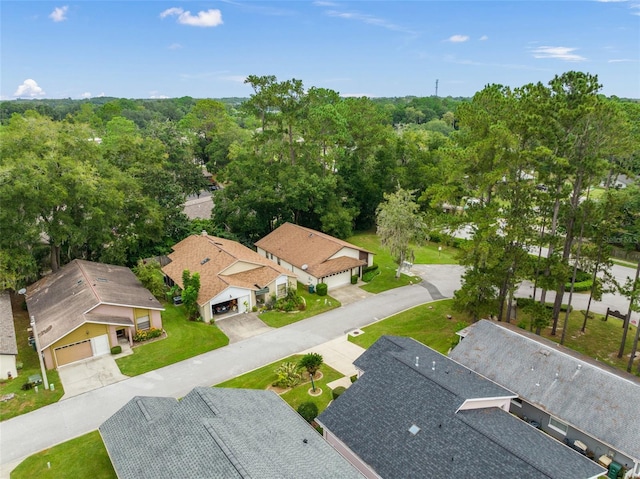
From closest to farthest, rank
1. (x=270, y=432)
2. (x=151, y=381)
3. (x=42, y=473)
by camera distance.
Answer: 1. (x=270, y=432)
2. (x=42, y=473)
3. (x=151, y=381)

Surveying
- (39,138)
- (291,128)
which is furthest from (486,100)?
(39,138)

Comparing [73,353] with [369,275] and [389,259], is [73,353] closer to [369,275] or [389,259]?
[369,275]

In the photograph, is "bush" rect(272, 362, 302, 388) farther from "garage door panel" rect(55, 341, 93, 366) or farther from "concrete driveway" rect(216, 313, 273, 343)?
"garage door panel" rect(55, 341, 93, 366)

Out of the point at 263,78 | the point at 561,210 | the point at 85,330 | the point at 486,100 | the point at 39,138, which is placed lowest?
the point at 85,330

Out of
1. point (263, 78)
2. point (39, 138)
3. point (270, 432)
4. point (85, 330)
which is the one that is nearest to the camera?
point (270, 432)

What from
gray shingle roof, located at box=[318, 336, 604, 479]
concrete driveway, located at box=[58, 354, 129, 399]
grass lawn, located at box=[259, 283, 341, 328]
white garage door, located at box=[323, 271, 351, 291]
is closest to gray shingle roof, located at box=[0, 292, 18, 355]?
concrete driveway, located at box=[58, 354, 129, 399]

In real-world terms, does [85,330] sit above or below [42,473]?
above

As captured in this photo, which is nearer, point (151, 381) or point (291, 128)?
point (151, 381)

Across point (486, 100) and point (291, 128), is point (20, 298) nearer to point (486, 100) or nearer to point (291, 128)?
point (291, 128)
